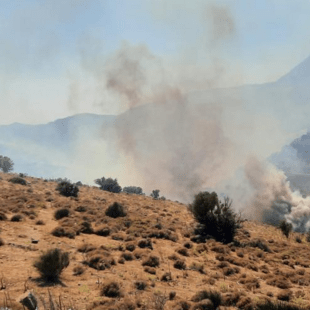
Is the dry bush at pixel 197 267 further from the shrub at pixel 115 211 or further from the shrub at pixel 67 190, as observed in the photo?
the shrub at pixel 67 190

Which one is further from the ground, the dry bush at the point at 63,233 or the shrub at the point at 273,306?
the dry bush at the point at 63,233

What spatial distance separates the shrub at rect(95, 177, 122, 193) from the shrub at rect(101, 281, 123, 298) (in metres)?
51.2

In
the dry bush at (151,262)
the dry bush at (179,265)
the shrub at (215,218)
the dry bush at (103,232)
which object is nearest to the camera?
the dry bush at (151,262)

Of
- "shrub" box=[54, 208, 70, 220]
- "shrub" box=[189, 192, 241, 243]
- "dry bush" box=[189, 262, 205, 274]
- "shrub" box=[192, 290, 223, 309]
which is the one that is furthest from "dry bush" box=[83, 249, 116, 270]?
"shrub" box=[189, 192, 241, 243]

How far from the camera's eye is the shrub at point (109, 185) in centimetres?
6136

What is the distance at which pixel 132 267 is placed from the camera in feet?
46.1

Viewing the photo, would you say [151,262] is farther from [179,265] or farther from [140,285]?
[140,285]

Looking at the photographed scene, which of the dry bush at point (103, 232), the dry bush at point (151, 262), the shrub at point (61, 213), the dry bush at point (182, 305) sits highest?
the shrub at point (61, 213)

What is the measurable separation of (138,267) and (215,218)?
1267cm

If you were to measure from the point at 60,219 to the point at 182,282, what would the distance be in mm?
14097

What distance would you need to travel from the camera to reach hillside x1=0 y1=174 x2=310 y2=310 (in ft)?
32.2

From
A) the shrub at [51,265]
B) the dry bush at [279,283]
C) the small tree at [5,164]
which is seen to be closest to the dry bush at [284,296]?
the dry bush at [279,283]

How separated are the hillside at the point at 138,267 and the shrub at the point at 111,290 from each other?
0.80 feet

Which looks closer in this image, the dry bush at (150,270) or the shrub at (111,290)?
the shrub at (111,290)
